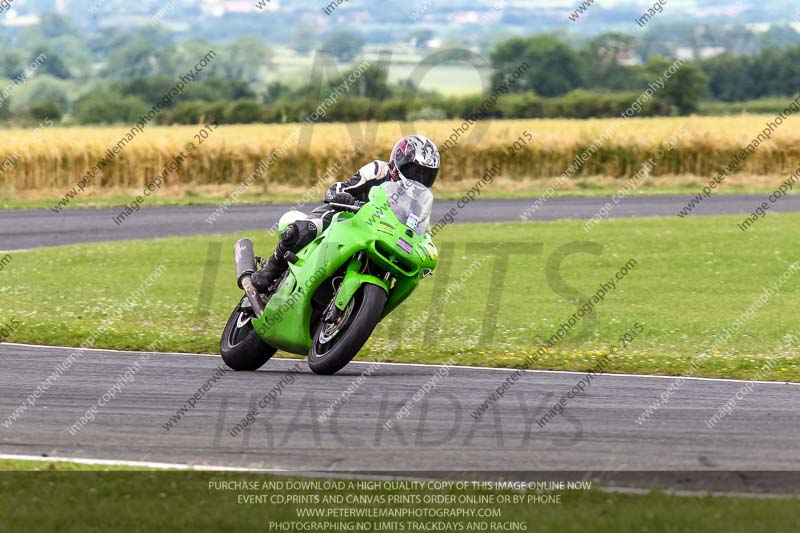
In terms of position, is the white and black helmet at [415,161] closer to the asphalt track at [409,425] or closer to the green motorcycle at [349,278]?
the green motorcycle at [349,278]

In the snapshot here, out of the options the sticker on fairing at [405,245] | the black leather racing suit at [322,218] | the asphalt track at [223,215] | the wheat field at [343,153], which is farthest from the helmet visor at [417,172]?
the wheat field at [343,153]

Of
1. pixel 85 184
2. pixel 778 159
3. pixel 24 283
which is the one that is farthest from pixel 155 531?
pixel 778 159

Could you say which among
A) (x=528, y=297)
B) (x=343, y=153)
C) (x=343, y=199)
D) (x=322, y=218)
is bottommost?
(x=343, y=153)

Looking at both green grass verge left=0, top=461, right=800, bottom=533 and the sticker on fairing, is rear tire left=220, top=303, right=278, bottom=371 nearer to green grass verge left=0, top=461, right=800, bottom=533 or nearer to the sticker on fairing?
the sticker on fairing

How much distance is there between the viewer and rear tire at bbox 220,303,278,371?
1115 centimetres

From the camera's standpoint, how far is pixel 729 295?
18234mm

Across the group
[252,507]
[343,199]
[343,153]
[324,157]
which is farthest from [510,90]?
[252,507]

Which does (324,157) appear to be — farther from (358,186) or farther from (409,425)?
(409,425)

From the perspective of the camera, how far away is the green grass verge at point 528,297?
13273mm

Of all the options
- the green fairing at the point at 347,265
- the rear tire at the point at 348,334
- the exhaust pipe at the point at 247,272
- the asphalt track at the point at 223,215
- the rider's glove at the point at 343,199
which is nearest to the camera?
the rear tire at the point at 348,334

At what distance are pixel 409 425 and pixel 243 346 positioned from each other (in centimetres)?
278

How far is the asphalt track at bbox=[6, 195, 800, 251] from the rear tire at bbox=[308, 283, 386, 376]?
1543 centimetres

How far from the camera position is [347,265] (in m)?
10.4

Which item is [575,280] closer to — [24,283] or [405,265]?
[24,283]
